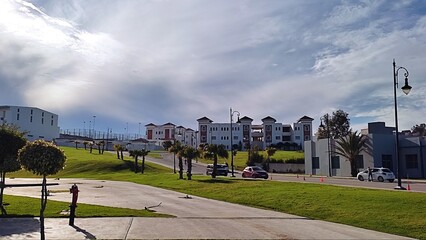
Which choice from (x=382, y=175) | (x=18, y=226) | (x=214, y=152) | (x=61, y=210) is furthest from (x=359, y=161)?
(x=18, y=226)

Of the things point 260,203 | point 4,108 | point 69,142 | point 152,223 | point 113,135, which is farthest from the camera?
point 113,135

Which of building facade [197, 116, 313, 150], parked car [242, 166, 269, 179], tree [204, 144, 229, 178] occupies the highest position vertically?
building facade [197, 116, 313, 150]

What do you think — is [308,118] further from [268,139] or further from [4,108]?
[4,108]

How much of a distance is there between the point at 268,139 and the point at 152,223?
12123cm

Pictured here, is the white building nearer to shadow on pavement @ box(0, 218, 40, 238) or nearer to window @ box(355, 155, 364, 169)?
window @ box(355, 155, 364, 169)

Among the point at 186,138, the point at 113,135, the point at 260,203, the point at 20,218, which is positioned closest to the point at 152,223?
the point at 20,218

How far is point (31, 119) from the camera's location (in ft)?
414

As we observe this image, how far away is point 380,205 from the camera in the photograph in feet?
58.3

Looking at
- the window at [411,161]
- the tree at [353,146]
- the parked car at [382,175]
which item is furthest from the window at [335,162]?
the parked car at [382,175]

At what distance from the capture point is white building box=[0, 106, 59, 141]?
123312mm

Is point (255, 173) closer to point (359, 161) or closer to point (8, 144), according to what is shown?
point (359, 161)

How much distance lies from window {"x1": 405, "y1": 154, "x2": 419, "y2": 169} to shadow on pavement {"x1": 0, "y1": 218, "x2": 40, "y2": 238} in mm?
45832

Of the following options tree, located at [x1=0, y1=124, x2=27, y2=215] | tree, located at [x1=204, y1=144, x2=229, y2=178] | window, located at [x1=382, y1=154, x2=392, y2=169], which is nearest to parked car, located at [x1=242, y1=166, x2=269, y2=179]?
tree, located at [x1=204, y1=144, x2=229, y2=178]

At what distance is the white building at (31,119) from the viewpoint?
123m
